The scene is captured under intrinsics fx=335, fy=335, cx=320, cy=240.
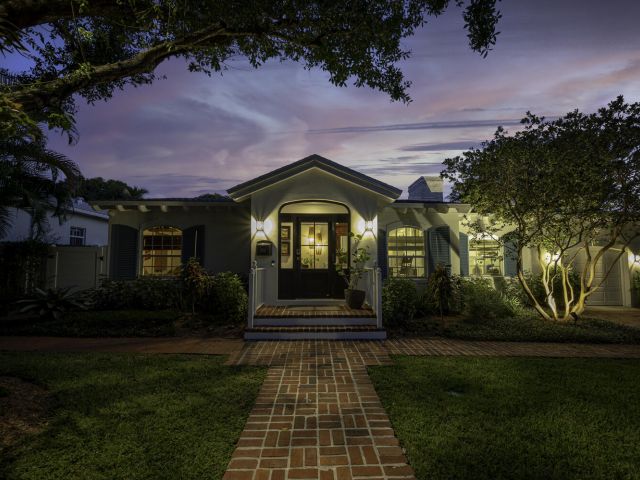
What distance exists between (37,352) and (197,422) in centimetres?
482

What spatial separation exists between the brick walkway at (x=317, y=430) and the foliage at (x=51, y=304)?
6.29m

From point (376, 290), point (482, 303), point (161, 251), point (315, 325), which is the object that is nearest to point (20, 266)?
point (161, 251)

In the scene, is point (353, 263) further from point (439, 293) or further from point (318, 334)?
point (318, 334)

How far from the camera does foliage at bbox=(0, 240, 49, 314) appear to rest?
9945 mm

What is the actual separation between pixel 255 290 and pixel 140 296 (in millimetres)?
3768

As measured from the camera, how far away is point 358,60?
240 inches

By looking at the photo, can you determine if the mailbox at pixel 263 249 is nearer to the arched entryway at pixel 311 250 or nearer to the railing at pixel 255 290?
the arched entryway at pixel 311 250

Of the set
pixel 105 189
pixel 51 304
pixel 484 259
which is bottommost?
pixel 51 304

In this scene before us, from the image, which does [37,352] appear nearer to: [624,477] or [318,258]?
[318,258]

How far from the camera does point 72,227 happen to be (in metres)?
16.5

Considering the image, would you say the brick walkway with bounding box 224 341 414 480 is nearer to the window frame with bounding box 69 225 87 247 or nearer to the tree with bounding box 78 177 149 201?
the window frame with bounding box 69 225 87 247

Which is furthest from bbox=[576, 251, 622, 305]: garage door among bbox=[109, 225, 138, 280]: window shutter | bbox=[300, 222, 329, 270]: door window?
bbox=[109, 225, 138, 280]: window shutter

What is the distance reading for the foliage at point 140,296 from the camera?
9406mm

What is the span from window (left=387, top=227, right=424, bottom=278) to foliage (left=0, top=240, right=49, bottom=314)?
441 inches
